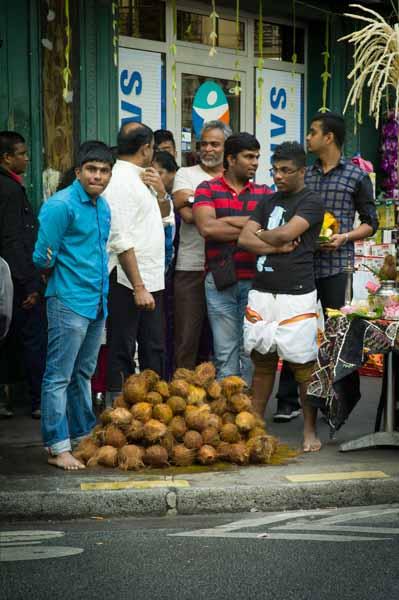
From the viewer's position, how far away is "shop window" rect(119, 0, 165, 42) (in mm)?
9992

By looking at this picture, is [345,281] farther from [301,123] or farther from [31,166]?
[301,123]

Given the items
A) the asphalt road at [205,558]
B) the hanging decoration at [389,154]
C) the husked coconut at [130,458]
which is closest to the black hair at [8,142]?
the husked coconut at [130,458]

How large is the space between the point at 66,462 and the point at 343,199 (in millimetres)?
2899

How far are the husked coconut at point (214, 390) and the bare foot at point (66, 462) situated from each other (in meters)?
0.96

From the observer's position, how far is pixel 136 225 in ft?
23.7

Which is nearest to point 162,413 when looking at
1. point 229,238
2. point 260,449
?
point 260,449

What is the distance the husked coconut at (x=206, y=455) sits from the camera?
21.0 ft

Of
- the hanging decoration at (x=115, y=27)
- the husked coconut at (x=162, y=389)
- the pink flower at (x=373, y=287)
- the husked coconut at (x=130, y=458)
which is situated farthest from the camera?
the hanging decoration at (x=115, y=27)

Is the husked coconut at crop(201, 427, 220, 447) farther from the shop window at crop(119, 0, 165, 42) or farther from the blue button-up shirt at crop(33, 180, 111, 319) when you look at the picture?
the shop window at crop(119, 0, 165, 42)

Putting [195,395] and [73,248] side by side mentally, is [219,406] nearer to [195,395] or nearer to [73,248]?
[195,395]

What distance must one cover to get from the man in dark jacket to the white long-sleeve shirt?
891mm

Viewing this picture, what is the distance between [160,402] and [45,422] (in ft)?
2.44

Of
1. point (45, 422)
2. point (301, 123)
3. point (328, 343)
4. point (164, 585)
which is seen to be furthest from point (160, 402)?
→ point (301, 123)

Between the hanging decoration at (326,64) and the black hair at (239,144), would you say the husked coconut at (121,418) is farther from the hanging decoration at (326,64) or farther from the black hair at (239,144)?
the hanging decoration at (326,64)
